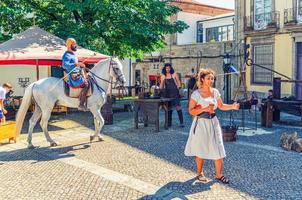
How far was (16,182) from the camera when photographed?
6348mm

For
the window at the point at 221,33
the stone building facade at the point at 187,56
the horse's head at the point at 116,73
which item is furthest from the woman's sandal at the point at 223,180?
the window at the point at 221,33

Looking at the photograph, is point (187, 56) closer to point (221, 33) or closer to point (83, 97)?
point (221, 33)

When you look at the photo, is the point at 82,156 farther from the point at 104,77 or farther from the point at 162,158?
the point at 104,77

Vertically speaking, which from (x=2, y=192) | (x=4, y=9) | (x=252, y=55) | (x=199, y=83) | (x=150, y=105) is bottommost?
(x=2, y=192)

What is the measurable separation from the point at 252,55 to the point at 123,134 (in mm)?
11194

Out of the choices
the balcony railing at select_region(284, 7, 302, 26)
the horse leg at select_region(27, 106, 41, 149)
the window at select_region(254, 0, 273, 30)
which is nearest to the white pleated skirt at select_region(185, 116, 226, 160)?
the horse leg at select_region(27, 106, 41, 149)

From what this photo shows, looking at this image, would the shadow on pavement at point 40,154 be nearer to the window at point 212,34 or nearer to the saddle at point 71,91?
the saddle at point 71,91

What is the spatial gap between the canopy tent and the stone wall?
33.2 ft

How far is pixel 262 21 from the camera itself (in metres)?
19.1

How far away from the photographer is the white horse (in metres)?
9.17

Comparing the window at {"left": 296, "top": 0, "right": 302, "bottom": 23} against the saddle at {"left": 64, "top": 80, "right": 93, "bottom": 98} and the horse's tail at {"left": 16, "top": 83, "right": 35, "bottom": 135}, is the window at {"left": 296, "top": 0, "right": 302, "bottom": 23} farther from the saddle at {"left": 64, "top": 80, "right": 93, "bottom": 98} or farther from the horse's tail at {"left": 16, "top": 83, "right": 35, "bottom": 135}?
the horse's tail at {"left": 16, "top": 83, "right": 35, "bottom": 135}

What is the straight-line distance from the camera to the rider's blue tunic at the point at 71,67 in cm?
890

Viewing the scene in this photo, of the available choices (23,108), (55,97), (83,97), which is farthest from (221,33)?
(23,108)

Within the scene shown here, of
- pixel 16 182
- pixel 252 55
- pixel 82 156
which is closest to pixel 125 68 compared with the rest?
pixel 252 55
